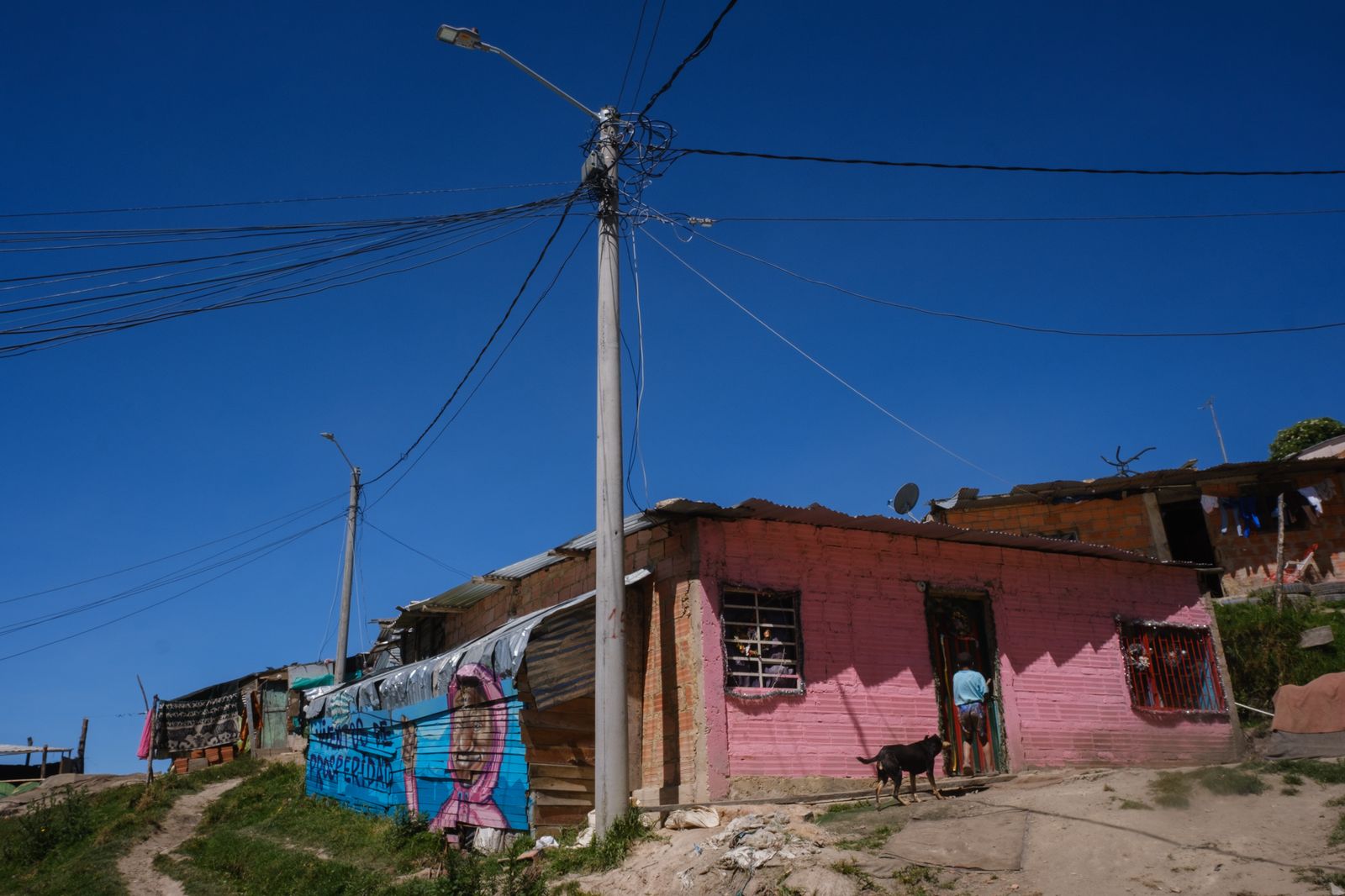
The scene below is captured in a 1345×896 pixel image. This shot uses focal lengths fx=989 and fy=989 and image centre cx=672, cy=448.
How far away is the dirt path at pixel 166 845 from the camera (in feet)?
45.5

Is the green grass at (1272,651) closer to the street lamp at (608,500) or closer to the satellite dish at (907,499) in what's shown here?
the satellite dish at (907,499)

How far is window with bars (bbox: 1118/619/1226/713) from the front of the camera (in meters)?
15.7

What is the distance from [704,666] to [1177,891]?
5.40m

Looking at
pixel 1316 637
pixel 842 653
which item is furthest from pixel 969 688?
pixel 1316 637

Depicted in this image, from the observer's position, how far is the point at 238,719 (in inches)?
1271

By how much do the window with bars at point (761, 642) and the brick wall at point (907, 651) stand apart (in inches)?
5.3

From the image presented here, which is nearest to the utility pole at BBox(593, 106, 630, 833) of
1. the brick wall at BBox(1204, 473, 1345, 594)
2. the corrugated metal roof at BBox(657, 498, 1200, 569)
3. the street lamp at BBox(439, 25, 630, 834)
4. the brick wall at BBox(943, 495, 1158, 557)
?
the street lamp at BBox(439, 25, 630, 834)

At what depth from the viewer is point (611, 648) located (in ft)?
33.2

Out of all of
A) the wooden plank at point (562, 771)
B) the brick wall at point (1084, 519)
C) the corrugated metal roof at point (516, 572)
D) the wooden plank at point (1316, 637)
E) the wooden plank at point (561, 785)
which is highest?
the brick wall at point (1084, 519)

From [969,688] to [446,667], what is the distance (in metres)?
7.06

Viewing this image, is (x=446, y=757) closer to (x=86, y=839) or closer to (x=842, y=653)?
(x=842, y=653)

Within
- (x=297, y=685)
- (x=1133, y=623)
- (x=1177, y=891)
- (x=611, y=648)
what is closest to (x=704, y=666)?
(x=611, y=648)

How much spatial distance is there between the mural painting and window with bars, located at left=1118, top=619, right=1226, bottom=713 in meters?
9.67

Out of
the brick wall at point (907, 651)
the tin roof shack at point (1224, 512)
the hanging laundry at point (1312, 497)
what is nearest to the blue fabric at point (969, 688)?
the brick wall at point (907, 651)
